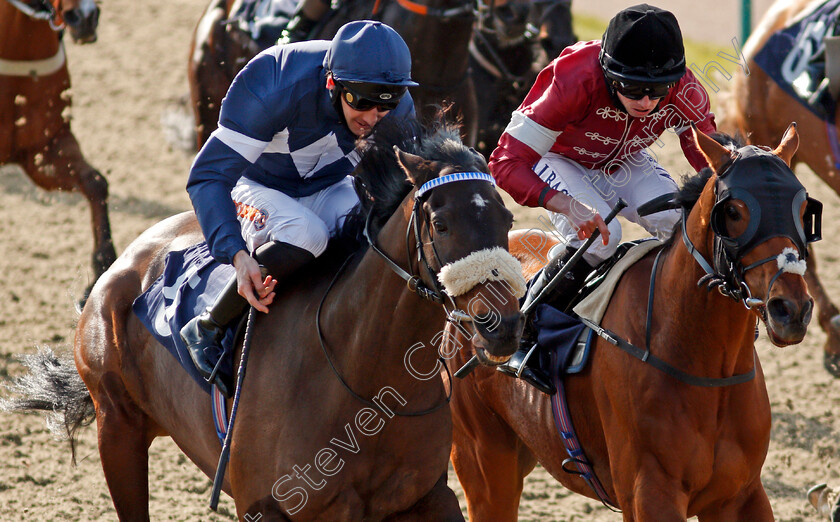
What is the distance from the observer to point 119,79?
1178 cm

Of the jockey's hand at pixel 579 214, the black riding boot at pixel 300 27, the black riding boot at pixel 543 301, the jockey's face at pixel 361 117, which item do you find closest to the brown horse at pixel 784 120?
the black riding boot at pixel 300 27

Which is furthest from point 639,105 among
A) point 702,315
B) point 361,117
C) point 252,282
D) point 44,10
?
point 44,10

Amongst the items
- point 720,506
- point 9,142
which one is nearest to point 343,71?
point 720,506

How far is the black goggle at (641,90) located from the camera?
3.62 metres

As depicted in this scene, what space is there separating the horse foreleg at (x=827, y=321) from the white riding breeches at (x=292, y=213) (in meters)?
3.90

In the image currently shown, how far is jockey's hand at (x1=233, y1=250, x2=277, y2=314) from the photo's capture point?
3.21 metres

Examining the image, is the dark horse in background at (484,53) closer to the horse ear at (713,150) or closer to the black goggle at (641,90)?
the black goggle at (641,90)

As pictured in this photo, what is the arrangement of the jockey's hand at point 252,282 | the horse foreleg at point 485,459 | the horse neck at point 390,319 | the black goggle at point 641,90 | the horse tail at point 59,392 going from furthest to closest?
the horse tail at point 59,392 < the horse foreleg at point 485,459 < the black goggle at point 641,90 < the jockey's hand at point 252,282 < the horse neck at point 390,319

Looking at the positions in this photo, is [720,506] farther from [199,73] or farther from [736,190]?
[199,73]

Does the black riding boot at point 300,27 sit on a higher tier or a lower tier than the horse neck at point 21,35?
lower

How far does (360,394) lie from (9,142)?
4.54 meters

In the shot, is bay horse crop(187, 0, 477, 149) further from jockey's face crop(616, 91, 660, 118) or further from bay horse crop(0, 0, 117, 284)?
jockey's face crop(616, 91, 660, 118)

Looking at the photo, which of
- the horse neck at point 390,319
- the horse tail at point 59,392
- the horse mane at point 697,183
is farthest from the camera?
the horse tail at point 59,392

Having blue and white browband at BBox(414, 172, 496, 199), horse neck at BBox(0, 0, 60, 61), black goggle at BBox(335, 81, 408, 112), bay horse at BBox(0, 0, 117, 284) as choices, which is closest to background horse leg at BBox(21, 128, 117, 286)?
bay horse at BBox(0, 0, 117, 284)
